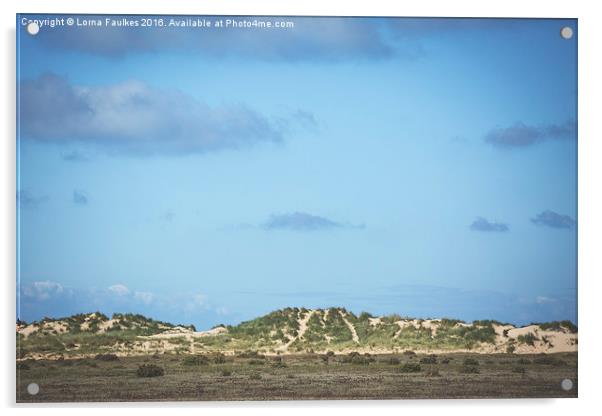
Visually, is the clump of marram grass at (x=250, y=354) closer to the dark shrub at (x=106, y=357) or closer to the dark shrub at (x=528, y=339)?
the dark shrub at (x=106, y=357)

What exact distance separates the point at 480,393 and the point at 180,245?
11.3 feet

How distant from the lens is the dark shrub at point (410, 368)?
11078 millimetres

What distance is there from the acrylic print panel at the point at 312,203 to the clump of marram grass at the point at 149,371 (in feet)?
0.08

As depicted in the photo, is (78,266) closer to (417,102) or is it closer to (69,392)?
(69,392)

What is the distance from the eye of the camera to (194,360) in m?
11.1

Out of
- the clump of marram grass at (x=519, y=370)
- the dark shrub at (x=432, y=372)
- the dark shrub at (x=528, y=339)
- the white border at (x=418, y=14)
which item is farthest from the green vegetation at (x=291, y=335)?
the white border at (x=418, y=14)

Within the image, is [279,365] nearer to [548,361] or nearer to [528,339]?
[528,339]

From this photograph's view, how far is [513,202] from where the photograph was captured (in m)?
11.1

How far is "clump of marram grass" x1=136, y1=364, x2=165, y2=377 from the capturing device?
11.0 m

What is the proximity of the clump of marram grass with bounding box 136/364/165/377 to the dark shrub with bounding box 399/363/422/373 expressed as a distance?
8.10ft

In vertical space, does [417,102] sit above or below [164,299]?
above

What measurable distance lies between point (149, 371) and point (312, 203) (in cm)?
240

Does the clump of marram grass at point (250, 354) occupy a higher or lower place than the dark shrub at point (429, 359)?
higher

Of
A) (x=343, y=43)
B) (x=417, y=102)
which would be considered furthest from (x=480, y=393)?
(x=343, y=43)
